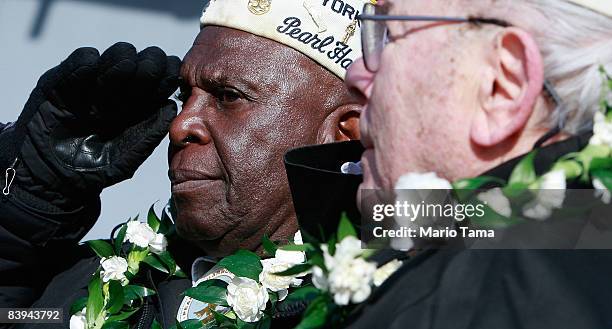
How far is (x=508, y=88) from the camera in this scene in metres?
1.54

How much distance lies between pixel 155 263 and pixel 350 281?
1.48 m

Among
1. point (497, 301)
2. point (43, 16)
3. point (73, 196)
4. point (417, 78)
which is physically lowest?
point (73, 196)

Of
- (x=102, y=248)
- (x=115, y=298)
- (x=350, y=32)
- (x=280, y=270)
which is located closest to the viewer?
(x=280, y=270)

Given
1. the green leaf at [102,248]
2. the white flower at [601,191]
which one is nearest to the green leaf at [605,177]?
the white flower at [601,191]

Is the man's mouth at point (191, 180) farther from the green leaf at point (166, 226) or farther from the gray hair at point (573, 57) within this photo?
the gray hair at point (573, 57)

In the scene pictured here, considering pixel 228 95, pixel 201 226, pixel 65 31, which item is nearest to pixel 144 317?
pixel 201 226

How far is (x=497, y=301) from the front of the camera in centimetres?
133

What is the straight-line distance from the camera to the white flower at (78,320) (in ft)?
8.89

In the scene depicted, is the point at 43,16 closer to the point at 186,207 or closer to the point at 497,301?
the point at 186,207

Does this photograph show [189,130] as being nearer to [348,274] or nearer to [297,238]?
[297,238]

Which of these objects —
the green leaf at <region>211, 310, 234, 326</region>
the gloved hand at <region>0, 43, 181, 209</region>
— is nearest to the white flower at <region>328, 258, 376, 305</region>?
the green leaf at <region>211, 310, 234, 326</region>

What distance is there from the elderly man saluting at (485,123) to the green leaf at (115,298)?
1.17 m

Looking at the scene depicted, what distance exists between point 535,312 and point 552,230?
0.51 ft

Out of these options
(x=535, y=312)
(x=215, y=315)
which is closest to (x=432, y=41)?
(x=535, y=312)
